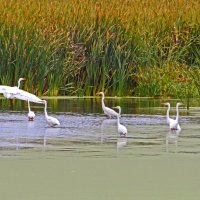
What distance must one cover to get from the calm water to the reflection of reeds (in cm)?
293

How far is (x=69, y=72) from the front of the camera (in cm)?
2106

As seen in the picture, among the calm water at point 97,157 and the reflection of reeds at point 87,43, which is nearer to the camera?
the calm water at point 97,157

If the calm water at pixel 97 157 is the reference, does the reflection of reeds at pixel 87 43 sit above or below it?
above

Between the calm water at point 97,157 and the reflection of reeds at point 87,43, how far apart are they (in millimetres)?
2933

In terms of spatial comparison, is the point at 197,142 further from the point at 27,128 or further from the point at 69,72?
the point at 69,72

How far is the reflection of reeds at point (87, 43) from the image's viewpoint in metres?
20.6

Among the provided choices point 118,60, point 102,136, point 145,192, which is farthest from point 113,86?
point 145,192

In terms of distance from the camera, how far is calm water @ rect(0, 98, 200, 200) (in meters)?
9.38

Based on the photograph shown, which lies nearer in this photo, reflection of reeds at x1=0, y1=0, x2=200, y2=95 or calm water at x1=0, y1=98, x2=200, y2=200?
calm water at x1=0, y1=98, x2=200, y2=200

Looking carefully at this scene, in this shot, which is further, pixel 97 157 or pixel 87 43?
pixel 87 43

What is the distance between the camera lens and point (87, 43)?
21531 millimetres

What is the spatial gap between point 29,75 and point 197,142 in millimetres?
7705

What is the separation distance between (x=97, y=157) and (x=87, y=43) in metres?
10.1

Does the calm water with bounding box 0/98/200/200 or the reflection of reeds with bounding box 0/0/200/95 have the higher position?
the reflection of reeds with bounding box 0/0/200/95
